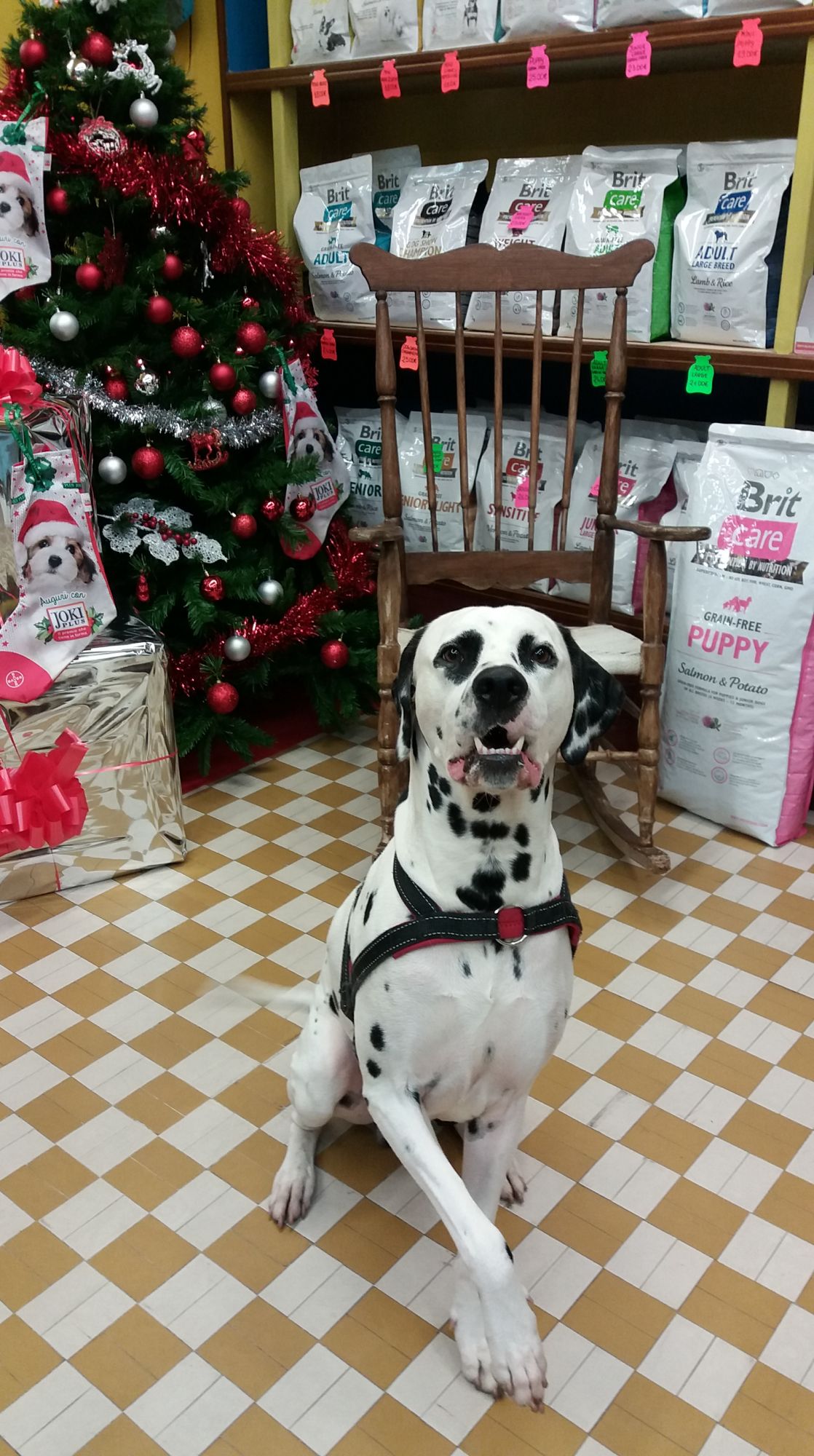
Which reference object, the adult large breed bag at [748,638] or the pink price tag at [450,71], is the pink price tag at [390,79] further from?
the adult large breed bag at [748,638]

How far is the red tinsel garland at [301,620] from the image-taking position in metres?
2.28

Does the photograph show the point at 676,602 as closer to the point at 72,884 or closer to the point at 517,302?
the point at 517,302

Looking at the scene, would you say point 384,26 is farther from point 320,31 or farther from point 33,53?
point 33,53

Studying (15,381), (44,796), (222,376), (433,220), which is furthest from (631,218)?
(44,796)

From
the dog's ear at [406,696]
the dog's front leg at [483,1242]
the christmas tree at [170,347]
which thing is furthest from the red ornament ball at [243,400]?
the dog's front leg at [483,1242]

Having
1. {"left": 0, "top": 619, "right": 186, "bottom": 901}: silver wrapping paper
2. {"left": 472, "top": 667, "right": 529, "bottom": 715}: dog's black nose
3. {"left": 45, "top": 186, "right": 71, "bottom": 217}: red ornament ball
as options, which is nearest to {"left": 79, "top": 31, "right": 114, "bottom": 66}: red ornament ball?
{"left": 45, "top": 186, "right": 71, "bottom": 217}: red ornament ball

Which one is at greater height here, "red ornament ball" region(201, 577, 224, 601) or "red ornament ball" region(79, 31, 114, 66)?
"red ornament ball" region(79, 31, 114, 66)

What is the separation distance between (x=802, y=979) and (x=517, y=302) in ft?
4.89

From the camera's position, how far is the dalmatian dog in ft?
3.21

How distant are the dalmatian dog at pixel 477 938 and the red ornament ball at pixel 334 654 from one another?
4.42 feet

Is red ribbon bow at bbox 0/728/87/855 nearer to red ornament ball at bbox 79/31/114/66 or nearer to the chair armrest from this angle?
the chair armrest

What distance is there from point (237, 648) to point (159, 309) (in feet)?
2.21

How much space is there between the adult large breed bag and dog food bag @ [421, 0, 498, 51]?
38.2 inches

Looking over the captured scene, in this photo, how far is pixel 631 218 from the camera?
7.05ft
